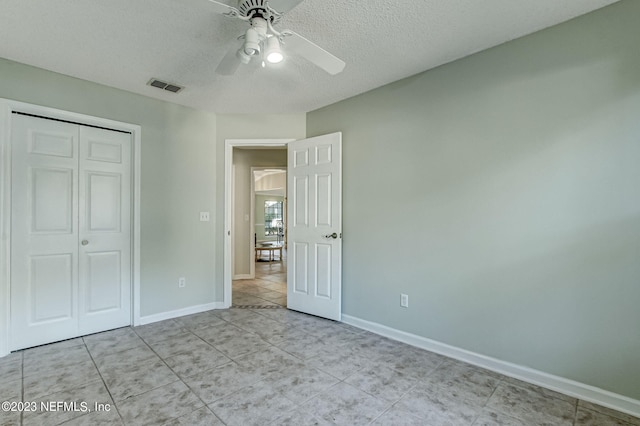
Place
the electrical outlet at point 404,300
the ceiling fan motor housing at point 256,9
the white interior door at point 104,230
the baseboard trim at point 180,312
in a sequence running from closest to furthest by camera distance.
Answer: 1. the ceiling fan motor housing at point 256,9
2. the electrical outlet at point 404,300
3. the white interior door at point 104,230
4. the baseboard trim at point 180,312

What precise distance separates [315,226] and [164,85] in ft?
7.14

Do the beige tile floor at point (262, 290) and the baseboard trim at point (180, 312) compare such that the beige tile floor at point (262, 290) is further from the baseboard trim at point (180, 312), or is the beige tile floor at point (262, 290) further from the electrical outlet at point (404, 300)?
the electrical outlet at point (404, 300)

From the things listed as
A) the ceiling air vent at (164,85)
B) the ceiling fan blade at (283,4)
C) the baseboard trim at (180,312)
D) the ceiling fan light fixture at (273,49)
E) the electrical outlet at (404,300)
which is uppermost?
the ceiling air vent at (164,85)

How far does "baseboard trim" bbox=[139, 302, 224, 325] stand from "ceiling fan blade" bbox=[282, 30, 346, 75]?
10.2ft

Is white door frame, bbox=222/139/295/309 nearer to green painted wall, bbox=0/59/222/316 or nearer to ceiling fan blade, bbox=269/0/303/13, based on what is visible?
green painted wall, bbox=0/59/222/316

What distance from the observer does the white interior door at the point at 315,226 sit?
3.41 meters

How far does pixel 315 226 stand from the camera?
3.58 metres

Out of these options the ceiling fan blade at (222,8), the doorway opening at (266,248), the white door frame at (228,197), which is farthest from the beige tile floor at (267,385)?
the ceiling fan blade at (222,8)

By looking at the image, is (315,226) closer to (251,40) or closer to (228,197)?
(228,197)

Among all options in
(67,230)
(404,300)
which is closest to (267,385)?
(404,300)

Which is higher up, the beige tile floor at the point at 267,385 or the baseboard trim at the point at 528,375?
the baseboard trim at the point at 528,375

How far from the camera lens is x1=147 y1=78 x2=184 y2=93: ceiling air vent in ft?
9.68

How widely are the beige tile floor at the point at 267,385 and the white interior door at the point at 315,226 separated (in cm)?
64

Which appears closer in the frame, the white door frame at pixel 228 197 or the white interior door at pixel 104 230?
the white interior door at pixel 104 230
